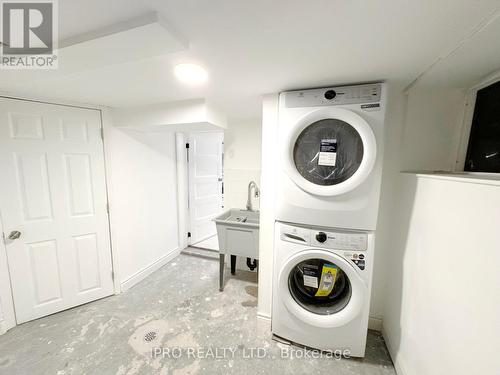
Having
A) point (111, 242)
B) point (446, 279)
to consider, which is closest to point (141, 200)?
point (111, 242)

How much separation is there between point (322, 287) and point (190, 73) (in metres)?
1.75

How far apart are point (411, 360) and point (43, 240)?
295cm

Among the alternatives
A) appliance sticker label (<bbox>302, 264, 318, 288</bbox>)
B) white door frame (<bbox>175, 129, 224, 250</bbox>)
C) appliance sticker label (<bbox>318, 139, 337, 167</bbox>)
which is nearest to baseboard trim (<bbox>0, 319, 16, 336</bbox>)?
white door frame (<bbox>175, 129, 224, 250</bbox>)

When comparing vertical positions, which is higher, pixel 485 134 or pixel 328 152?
pixel 485 134

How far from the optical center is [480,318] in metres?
0.73

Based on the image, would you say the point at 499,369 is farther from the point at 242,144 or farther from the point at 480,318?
the point at 242,144

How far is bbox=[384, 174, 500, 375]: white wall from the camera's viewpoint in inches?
28.3

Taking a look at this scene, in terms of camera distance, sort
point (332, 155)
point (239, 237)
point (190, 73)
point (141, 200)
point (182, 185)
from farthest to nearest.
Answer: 1. point (182, 185)
2. point (141, 200)
3. point (239, 237)
4. point (332, 155)
5. point (190, 73)

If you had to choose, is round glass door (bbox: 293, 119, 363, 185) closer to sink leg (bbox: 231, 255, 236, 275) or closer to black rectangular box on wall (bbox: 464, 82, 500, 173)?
black rectangular box on wall (bbox: 464, 82, 500, 173)

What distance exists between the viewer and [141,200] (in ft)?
7.89

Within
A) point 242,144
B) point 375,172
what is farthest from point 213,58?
point 242,144

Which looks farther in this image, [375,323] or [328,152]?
[375,323]

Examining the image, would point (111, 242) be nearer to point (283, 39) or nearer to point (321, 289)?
point (321, 289)

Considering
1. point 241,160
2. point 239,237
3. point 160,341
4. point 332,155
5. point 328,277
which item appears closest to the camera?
point 332,155
